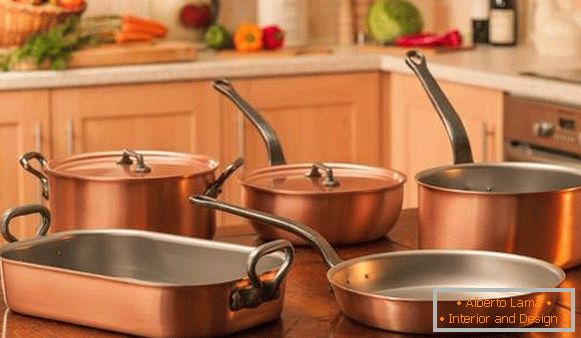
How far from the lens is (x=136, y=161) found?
1.83 metres

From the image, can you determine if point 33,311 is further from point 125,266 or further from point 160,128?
point 160,128

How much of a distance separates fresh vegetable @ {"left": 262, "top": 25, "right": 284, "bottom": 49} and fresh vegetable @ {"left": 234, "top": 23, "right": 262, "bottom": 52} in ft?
0.07

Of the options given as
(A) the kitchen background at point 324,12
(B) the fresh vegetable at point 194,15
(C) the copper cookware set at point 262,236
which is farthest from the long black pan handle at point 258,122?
(B) the fresh vegetable at point 194,15

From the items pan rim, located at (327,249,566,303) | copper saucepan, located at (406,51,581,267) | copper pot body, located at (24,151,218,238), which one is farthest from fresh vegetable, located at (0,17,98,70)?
pan rim, located at (327,249,566,303)

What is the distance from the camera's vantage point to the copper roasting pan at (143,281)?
1369 millimetres

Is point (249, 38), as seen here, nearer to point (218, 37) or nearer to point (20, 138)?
point (218, 37)

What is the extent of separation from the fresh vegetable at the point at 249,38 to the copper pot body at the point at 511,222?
280 centimetres

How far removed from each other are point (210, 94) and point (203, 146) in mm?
166

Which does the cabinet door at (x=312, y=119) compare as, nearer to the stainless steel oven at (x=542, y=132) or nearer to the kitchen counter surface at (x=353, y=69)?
the kitchen counter surface at (x=353, y=69)

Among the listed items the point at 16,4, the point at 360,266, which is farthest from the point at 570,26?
the point at 360,266

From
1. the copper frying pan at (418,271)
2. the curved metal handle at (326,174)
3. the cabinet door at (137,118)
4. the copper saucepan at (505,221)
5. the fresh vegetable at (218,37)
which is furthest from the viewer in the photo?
the fresh vegetable at (218,37)

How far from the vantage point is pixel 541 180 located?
1.82 m

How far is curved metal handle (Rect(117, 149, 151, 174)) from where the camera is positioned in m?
1.80

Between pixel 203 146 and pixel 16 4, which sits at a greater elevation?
pixel 16 4
